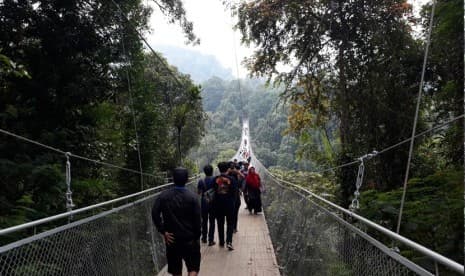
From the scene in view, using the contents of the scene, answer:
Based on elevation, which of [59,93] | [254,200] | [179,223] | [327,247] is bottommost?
[254,200]

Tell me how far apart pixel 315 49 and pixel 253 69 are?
1.91 metres

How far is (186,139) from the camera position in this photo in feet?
51.3

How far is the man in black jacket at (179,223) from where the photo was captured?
294 centimetres

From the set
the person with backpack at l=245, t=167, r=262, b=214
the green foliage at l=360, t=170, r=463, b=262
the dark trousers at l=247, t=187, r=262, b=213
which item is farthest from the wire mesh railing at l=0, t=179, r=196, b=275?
the dark trousers at l=247, t=187, r=262, b=213

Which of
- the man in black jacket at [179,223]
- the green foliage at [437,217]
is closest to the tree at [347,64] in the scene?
the green foliage at [437,217]

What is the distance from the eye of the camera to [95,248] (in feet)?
8.68

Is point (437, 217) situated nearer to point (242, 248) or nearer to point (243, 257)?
point (243, 257)

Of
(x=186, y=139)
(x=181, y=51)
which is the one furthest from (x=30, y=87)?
(x=181, y=51)

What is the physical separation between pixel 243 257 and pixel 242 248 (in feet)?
1.57

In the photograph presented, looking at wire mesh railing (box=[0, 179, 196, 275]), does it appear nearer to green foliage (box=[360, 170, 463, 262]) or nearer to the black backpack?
the black backpack

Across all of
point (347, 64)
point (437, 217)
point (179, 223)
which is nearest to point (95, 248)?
point (179, 223)

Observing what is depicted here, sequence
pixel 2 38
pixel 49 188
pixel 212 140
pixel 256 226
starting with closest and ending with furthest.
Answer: pixel 49 188, pixel 2 38, pixel 256 226, pixel 212 140

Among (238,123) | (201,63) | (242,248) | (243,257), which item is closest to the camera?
(243,257)

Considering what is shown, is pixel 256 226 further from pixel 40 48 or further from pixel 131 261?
pixel 40 48
